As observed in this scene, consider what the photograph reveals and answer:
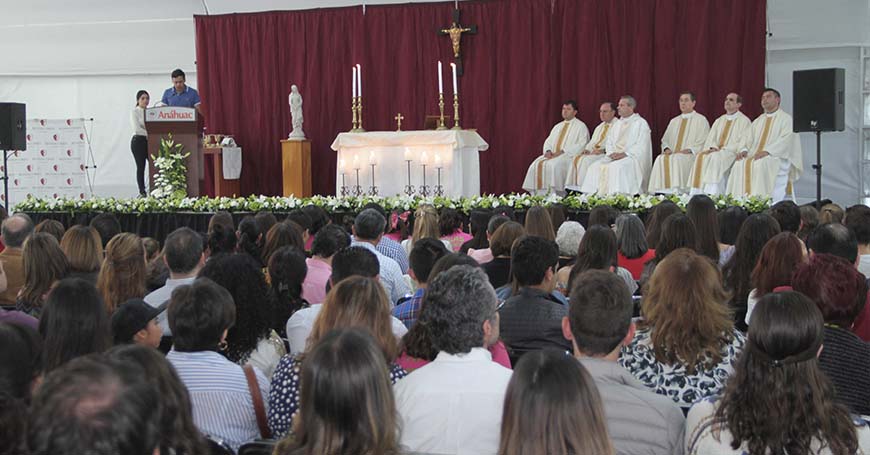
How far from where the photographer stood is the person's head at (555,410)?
81.5 inches

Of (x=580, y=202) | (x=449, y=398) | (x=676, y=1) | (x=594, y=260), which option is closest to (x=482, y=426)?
(x=449, y=398)

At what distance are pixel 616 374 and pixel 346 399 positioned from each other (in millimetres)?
984

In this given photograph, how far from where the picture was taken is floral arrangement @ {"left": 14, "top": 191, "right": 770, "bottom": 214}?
30.3ft

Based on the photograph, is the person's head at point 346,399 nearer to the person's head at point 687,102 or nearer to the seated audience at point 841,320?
the seated audience at point 841,320

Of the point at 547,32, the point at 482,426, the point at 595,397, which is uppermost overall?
the point at 547,32

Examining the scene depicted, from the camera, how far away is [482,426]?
8.69 feet

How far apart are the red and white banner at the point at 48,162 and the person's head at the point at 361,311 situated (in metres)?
13.7

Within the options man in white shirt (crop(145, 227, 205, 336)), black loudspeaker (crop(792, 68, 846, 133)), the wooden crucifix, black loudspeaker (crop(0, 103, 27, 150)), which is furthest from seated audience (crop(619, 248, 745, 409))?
the wooden crucifix

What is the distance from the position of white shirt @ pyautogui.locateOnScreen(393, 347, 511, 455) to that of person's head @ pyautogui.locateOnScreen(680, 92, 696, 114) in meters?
10.4

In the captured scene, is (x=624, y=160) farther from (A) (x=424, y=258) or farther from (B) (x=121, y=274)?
(B) (x=121, y=274)

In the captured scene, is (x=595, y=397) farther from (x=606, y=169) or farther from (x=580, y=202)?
(x=606, y=169)

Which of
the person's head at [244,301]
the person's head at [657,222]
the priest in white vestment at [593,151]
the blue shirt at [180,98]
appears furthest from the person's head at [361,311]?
the blue shirt at [180,98]

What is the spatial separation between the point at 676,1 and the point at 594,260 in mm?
9797

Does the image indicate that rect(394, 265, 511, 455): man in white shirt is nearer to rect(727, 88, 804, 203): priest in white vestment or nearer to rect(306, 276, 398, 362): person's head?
rect(306, 276, 398, 362): person's head
